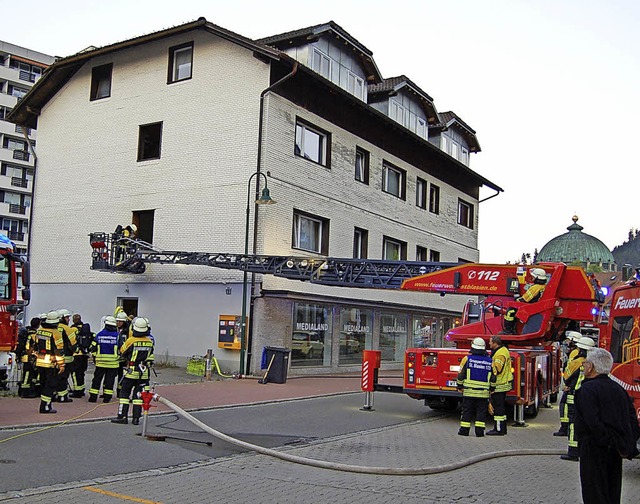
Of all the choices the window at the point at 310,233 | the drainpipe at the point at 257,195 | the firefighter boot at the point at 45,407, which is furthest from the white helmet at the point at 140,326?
the window at the point at 310,233

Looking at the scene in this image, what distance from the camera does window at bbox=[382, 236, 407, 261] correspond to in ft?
91.2

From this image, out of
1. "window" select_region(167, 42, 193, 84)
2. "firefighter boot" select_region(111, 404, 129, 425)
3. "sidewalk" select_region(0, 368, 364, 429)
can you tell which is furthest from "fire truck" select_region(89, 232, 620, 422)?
"window" select_region(167, 42, 193, 84)

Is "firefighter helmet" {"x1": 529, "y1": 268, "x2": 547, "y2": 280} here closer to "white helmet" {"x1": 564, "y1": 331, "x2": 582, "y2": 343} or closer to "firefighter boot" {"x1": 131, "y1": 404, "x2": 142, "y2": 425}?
"white helmet" {"x1": 564, "y1": 331, "x2": 582, "y2": 343}

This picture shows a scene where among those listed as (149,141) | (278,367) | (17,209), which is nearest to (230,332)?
(278,367)

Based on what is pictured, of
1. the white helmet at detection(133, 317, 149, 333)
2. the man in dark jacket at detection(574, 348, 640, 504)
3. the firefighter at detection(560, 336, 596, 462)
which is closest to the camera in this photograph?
the man in dark jacket at detection(574, 348, 640, 504)

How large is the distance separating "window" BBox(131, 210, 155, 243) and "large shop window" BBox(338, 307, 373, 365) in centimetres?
670

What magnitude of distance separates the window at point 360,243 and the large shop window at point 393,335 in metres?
2.57

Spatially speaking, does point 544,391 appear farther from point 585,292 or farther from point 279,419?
point 279,419

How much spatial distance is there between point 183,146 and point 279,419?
475 inches

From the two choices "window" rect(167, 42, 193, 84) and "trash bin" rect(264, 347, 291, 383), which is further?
"window" rect(167, 42, 193, 84)

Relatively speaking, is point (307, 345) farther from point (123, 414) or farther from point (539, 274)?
point (123, 414)

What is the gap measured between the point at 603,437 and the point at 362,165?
2142cm

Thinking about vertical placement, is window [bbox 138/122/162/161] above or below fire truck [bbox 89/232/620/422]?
above

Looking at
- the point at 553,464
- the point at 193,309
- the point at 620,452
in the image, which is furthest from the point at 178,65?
the point at 620,452
